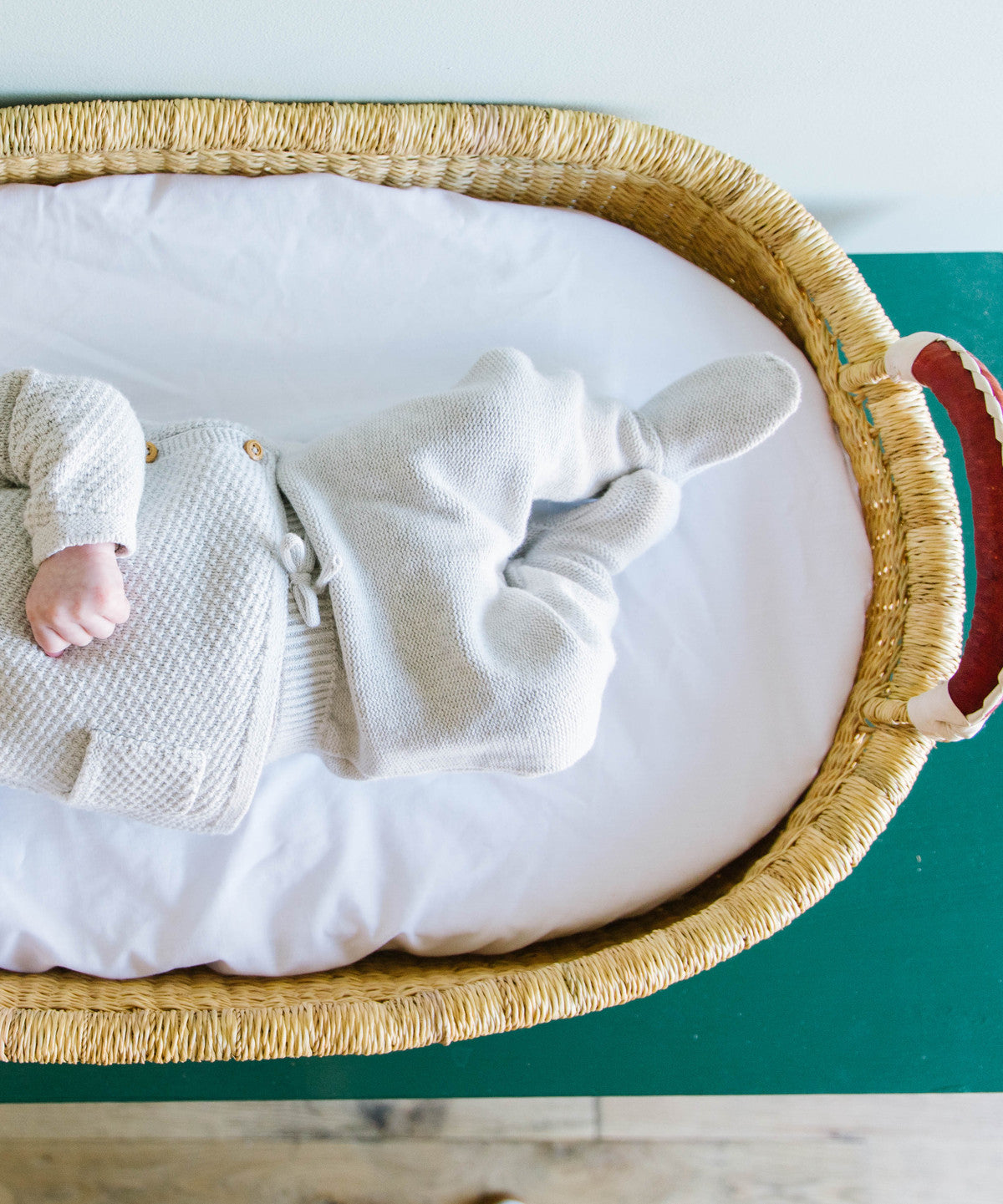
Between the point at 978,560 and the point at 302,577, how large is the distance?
0.58m

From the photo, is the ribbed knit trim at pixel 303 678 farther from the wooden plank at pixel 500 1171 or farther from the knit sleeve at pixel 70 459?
the wooden plank at pixel 500 1171

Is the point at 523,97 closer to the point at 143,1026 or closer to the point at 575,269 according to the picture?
the point at 575,269

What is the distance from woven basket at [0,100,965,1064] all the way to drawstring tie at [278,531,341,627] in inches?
13.7

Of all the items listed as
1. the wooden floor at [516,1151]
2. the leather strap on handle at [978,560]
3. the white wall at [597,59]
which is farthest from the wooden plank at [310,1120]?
the white wall at [597,59]

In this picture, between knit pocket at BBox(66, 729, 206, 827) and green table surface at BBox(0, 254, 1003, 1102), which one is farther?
green table surface at BBox(0, 254, 1003, 1102)

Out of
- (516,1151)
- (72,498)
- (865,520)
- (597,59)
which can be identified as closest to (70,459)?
(72,498)

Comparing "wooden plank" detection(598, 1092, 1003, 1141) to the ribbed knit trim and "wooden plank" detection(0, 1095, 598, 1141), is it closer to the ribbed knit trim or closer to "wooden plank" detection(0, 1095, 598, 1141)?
"wooden plank" detection(0, 1095, 598, 1141)

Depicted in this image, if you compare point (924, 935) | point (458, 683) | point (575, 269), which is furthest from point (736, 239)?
point (924, 935)

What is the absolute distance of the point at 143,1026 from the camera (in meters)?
0.81

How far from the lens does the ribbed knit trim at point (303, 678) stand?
816mm

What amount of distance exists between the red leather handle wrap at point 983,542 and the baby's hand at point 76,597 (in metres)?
0.69

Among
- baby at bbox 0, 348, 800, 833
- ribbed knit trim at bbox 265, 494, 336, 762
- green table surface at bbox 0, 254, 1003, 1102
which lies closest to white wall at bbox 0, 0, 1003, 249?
baby at bbox 0, 348, 800, 833

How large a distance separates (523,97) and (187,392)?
479 mm

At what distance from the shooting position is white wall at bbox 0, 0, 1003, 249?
2.86 feet
